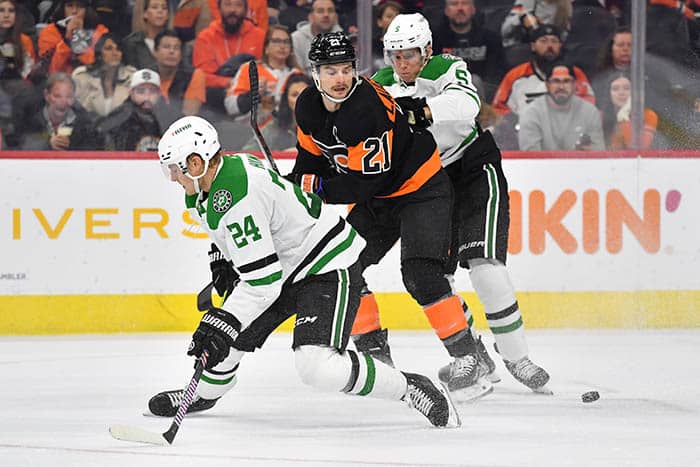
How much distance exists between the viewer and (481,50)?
6.57 m

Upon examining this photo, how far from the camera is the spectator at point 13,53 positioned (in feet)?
20.9

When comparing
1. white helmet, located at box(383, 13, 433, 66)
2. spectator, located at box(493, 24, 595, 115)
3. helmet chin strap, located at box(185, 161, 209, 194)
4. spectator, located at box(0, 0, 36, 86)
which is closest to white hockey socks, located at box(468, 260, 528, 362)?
white helmet, located at box(383, 13, 433, 66)

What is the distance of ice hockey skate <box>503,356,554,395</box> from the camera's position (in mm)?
4379

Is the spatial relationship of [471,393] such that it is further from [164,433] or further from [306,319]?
[164,433]

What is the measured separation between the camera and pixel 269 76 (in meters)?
6.51

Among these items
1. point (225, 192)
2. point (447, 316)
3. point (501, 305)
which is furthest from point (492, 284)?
point (225, 192)

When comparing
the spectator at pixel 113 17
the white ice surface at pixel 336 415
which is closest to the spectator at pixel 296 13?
the spectator at pixel 113 17

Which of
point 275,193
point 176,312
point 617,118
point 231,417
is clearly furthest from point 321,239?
point 617,118

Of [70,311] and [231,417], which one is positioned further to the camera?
[70,311]

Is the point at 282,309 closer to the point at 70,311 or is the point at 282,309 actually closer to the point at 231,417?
the point at 231,417

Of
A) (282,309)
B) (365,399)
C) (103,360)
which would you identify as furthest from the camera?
(103,360)

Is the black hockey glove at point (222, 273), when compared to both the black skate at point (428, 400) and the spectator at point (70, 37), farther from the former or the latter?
the spectator at point (70, 37)

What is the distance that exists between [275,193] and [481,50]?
3225 mm

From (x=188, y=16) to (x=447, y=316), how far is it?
2818mm
